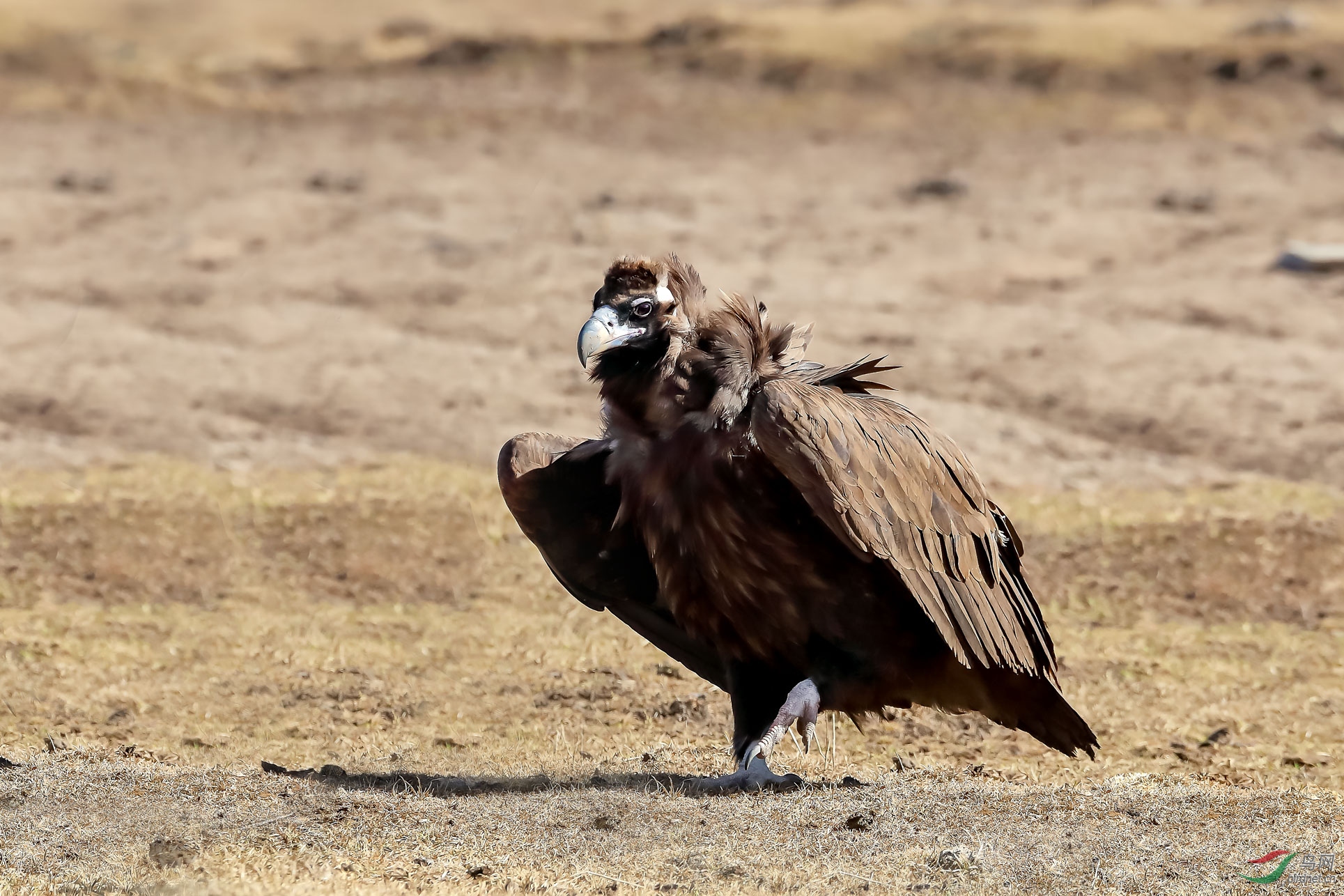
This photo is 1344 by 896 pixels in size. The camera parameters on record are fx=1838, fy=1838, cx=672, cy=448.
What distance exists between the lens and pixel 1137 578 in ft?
39.4

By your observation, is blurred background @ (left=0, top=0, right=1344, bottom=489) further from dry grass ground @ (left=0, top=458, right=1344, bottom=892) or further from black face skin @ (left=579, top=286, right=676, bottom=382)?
black face skin @ (left=579, top=286, right=676, bottom=382)

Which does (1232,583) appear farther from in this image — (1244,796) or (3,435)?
→ (3,435)

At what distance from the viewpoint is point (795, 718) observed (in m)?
6.89

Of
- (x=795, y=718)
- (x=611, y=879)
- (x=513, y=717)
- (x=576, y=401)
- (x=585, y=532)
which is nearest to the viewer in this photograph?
(x=611, y=879)

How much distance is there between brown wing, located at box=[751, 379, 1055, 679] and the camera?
6.61 metres

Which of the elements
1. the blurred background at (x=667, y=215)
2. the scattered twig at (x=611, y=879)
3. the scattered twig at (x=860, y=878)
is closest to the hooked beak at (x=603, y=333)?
the scattered twig at (x=611, y=879)

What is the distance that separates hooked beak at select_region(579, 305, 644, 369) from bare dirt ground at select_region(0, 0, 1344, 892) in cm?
168

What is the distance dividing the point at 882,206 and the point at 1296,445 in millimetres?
8164

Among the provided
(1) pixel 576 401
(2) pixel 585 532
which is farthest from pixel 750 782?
(1) pixel 576 401

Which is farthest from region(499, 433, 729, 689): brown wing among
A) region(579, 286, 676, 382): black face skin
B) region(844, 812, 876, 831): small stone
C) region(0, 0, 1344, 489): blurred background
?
region(0, 0, 1344, 489): blurred background

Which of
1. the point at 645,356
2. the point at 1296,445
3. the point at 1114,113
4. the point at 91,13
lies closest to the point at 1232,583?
the point at 1296,445

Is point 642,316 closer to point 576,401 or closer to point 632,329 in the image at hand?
point 632,329

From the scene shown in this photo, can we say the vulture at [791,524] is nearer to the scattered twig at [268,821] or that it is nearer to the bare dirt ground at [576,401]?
the bare dirt ground at [576,401]

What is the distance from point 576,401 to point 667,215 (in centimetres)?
625
